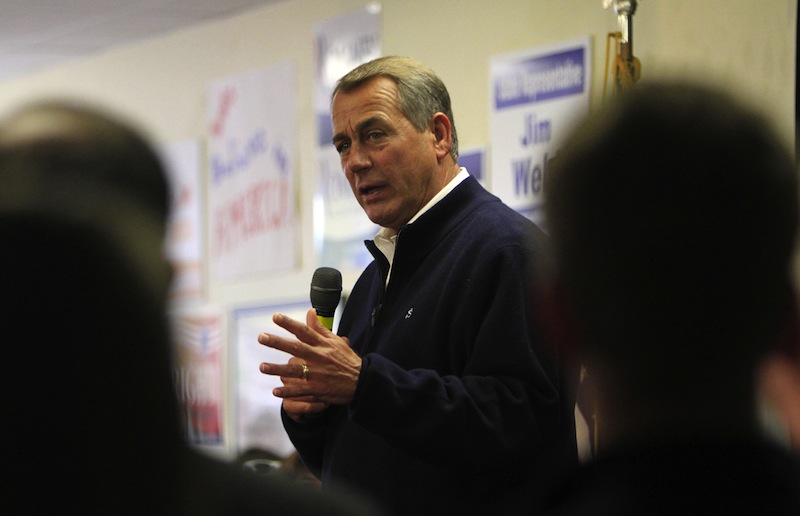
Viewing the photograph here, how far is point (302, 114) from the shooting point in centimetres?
568

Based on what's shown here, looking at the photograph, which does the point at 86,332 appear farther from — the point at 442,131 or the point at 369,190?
the point at 442,131

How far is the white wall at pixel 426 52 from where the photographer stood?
389 cm

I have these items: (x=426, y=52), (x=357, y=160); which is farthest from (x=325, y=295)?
(x=426, y=52)

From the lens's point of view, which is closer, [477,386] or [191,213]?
[477,386]

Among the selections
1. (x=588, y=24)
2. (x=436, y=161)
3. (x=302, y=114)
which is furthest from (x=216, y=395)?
(x=436, y=161)

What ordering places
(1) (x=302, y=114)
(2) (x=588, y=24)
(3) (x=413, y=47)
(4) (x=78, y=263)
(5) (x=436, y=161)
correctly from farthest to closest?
1. (1) (x=302, y=114)
2. (3) (x=413, y=47)
3. (2) (x=588, y=24)
4. (5) (x=436, y=161)
5. (4) (x=78, y=263)

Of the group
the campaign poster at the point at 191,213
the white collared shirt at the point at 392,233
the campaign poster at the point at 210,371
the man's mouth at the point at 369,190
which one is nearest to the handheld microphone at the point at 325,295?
the white collared shirt at the point at 392,233

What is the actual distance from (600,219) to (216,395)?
526 cm

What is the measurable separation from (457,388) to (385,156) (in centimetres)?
64

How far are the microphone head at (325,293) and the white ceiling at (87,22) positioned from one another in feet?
12.2

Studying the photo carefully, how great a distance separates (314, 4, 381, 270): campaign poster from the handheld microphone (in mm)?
2803

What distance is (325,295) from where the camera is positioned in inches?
91.6

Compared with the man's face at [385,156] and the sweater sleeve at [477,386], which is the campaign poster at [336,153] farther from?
the sweater sleeve at [477,386]

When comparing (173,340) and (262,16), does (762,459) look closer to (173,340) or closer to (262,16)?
(173,340)
